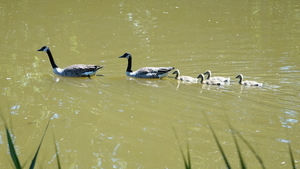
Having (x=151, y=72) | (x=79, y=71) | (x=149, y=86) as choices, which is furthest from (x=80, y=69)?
(x=149, y=86)

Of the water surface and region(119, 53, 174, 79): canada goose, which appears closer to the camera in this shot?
the water surface

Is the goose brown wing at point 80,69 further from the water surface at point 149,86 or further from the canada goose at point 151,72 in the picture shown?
the canada goose at point 151,72

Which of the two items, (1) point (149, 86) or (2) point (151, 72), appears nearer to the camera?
(1) point (149, 86)

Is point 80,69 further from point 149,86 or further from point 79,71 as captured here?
point 149,86

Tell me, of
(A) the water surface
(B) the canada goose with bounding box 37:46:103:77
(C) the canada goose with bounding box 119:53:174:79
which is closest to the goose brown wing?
(B) the canada goose with bounding box 37:46:103:77

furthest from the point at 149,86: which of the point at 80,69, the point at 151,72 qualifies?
the point at 80,69

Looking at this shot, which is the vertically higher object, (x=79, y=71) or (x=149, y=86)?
(x=79, y=71)

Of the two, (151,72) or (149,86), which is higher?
(151,72)

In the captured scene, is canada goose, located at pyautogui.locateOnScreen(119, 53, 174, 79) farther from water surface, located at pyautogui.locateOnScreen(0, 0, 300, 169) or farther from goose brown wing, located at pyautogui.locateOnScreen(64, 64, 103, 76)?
goose brown wing, located at pyautogui.locateOnScreen(64, 64, 103, 76)

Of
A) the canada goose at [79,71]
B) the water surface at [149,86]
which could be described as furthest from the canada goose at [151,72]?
the canada goose at [79,71]

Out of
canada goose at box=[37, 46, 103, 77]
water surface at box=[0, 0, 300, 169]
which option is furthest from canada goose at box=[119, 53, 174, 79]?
canada goose at box=[37, 46, 103, 77]

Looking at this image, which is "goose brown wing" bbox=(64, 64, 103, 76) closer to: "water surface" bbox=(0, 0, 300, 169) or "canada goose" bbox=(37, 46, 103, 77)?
"canada goose" bbox=(37, 46, 103, 77)

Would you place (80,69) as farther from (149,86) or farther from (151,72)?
(149,86)

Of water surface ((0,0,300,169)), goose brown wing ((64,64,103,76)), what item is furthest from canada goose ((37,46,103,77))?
water surface ((0,0,300,169))
